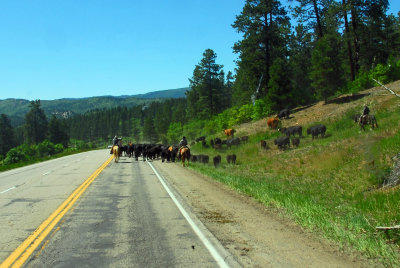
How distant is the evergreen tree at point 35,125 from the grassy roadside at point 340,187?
371 feet

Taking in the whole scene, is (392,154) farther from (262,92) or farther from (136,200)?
(262,92)

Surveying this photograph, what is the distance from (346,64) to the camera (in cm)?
5662

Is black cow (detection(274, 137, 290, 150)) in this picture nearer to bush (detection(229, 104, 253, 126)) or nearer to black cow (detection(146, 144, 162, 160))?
black cow (detection(146, 144, 162, 160))

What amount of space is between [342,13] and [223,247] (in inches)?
1445

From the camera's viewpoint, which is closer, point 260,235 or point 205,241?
point 205,241

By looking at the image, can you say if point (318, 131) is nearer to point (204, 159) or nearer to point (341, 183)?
point (204, 159)

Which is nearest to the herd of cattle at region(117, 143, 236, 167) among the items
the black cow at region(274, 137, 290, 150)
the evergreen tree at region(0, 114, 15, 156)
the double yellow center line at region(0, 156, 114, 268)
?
the black cow at region(274, 137, 290, 150)

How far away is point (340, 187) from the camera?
13156 millimetres

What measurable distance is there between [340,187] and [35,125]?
12641 centimetres

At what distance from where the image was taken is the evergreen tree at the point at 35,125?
122 meters

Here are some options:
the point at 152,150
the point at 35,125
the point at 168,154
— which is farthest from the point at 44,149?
the point at 168,154

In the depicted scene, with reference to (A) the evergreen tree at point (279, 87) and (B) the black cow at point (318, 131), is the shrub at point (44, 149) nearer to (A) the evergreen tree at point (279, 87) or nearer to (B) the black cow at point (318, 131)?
(A) the evergreen tree at point (279, 87)

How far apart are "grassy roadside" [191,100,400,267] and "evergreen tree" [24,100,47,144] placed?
113 m

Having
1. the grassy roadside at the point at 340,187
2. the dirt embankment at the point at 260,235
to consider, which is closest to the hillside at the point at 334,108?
the grassy roadside at the point at 340,187
